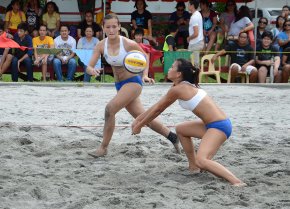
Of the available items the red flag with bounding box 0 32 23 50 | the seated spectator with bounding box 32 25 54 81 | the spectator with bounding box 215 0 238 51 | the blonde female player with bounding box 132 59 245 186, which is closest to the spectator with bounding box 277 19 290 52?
the spectator with bounding box 215 0 238 51

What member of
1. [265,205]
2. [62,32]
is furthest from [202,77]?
[265,205]

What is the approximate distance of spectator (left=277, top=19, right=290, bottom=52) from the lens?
656 inches

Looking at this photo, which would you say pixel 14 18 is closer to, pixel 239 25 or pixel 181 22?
pixel 181 22

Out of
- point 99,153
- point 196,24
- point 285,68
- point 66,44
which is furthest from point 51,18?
point 99,153

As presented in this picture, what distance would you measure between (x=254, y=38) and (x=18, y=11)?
18.2 feet

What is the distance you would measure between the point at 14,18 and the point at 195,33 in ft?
14.8

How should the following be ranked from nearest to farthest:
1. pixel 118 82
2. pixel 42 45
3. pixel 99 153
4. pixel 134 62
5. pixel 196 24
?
pixel 134 62 → pixel 99 153 → pixel 118 82 → pixel 196 24 → pixel 42 45

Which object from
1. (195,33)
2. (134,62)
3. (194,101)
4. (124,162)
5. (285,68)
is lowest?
(124,162)

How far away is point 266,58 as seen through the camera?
16.1 m

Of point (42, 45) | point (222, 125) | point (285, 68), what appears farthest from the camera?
point (42, 45)

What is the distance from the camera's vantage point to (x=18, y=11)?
56.9 ft

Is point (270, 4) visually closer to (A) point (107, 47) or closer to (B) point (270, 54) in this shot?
(B) point (270, 54)

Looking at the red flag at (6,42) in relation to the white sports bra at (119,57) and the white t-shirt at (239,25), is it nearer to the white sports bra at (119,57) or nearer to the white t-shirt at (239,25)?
the white t-shirt at (239,25)

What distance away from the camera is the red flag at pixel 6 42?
15691mm
